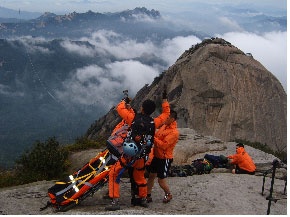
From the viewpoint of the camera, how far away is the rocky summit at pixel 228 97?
95.7 ft

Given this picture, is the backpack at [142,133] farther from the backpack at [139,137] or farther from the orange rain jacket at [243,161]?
the orange rain jacket at [243,161]

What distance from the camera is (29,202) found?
35.0ft

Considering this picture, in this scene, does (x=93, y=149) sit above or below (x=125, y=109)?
below

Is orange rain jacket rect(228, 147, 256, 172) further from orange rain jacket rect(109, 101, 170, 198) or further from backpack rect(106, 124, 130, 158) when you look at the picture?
backpack rect(106, 124, 130, 158)

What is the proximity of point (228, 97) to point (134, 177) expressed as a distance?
21.9 metres

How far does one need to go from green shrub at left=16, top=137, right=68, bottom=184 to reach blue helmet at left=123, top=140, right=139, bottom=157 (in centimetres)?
515

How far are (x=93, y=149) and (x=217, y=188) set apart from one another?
20.5ft

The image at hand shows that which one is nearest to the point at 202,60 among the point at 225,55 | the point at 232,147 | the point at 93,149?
the point at 225,55

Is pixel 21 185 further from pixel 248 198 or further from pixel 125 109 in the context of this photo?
pixel 248 198

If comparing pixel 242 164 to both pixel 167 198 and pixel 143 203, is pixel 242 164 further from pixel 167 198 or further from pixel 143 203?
pixel 143 203

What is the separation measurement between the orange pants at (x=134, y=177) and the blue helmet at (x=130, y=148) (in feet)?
1.03

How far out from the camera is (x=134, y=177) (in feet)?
32.3

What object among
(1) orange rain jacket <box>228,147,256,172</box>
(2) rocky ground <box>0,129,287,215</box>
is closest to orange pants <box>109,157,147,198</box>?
(2) rocky ground <box>0,129,287,215</box>

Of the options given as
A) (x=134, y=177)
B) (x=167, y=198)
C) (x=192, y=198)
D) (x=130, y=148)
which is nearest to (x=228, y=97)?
(x=192, y=198)
